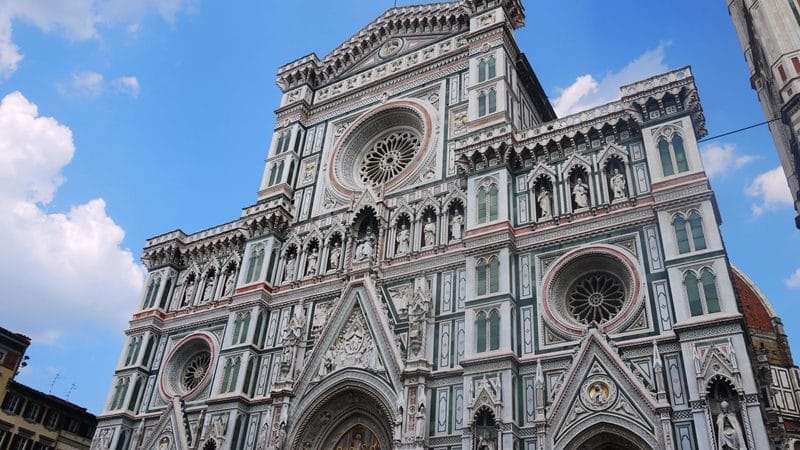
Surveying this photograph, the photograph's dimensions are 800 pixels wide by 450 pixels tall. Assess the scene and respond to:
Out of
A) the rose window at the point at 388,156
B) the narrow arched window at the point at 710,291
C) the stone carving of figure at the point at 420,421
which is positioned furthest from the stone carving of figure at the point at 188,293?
the narrow arched window at the point at 710,291

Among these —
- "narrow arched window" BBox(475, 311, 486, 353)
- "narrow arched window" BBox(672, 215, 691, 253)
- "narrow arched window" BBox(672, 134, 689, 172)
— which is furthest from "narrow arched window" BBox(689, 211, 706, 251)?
"narrow arched window" BBox(475, 311, 486, 353)

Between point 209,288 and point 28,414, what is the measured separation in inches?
568

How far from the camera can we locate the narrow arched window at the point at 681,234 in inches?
696

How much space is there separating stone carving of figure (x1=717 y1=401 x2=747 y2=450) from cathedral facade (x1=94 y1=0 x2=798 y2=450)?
0.13 feet

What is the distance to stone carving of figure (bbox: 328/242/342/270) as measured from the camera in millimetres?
24797

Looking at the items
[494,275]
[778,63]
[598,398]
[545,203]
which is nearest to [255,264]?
[494,275]

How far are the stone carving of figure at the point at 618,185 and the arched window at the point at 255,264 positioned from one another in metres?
13.5

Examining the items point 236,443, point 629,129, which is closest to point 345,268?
point 236,443

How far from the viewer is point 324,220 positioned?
86.5 ft

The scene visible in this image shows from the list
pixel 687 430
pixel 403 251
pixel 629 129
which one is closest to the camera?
pixel 687 430

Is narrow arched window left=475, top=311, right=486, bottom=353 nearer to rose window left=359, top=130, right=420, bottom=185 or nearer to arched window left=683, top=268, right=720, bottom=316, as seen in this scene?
arched window left=683, top=268, right=720, bottom=316

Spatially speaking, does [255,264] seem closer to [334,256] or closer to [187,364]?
[334,256]

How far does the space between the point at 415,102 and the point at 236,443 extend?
572 inches

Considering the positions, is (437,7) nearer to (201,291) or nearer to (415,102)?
(415,102)
